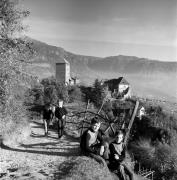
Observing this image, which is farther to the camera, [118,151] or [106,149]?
[106,149]

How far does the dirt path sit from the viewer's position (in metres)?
7.93

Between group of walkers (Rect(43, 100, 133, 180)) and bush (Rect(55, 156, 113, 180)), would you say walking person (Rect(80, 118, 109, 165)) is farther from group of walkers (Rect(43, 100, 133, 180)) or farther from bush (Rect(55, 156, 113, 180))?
bush (Rect(55, 156, 113, 180))

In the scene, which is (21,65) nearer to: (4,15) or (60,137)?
(4,15)

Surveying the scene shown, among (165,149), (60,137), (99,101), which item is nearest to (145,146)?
(165,149)

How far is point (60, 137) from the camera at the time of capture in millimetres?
11930

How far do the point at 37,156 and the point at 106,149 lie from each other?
10.5 feet

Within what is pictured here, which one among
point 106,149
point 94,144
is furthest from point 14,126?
point 106,149

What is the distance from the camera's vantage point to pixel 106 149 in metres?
7.50

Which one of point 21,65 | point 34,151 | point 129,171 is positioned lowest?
point 34,151

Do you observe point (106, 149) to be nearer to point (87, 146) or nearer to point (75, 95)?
point (87, 146)

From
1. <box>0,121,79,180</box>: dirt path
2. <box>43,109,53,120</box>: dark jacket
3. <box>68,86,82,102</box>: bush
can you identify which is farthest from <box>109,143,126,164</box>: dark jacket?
<box>68,86,82,102</box>: bush

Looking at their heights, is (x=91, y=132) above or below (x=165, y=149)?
above

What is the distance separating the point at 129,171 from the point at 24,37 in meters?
7.66

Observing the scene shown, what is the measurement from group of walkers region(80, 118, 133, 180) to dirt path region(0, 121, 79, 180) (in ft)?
4.17
